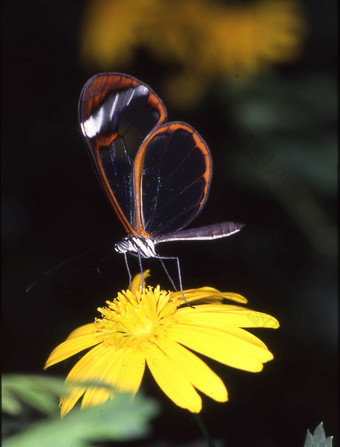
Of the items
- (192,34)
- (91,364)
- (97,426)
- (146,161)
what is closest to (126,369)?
(91,364)

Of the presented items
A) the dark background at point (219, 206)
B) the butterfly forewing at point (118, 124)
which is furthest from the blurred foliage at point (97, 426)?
the dark background at point (219, 206)

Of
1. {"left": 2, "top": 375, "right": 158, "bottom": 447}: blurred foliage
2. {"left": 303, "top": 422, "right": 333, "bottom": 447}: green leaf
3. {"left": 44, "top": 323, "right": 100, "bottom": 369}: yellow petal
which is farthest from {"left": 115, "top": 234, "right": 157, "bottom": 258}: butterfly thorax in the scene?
{"left": 2, "top": 375, "right": 158, "bottom": 447}: blurred foliage

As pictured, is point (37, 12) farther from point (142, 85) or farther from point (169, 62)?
point (142, 85)

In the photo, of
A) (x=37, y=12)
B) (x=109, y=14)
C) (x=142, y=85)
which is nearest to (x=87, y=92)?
(x=142, y=85)

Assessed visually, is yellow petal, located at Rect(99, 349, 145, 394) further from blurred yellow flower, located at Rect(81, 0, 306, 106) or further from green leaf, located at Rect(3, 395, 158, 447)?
blurred yellow flower, located at Rect(81, 0, 306, 106)

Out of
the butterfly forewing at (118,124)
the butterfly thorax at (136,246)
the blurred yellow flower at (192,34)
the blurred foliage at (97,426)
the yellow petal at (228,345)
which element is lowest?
the yellow petal at (228,345)

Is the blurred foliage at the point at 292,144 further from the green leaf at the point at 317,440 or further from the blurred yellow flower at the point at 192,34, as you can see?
the green leaf at the point at 317,440
